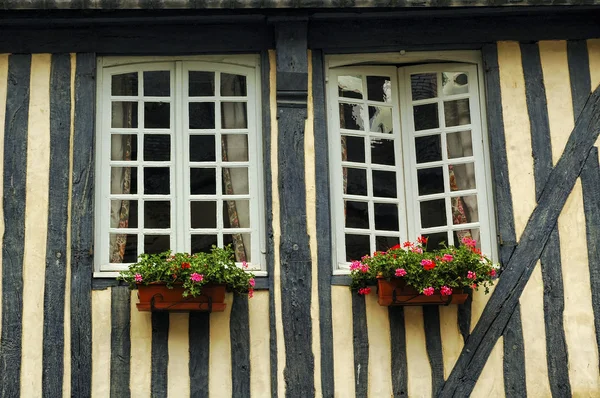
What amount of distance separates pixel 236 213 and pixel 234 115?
0.77m

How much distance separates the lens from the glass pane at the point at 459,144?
28.6ft

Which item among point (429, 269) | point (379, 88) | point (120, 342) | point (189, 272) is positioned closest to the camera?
point (189, 272)

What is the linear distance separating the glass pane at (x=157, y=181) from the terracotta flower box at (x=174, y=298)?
92 centimetres

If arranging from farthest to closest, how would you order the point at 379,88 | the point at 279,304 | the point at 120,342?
1. the point at 379,88
2. the point at 279,304
3. the point at 120,342

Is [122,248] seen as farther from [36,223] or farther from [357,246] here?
[357,246]

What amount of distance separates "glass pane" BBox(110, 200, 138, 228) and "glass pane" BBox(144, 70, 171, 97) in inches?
34.2

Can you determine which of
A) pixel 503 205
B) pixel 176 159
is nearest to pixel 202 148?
pixel 176 159

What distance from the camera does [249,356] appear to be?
26.4 ft

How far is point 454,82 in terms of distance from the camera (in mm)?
8875

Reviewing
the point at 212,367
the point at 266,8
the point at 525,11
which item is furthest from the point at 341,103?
the point at 212,367

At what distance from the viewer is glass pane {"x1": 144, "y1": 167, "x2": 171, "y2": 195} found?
27.9 ft

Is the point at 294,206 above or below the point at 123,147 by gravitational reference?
below

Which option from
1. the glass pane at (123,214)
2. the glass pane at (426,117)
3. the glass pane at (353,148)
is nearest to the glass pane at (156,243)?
the glass pane at (123,214)

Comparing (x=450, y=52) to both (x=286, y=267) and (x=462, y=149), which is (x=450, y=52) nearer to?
(x=462, y=149)
